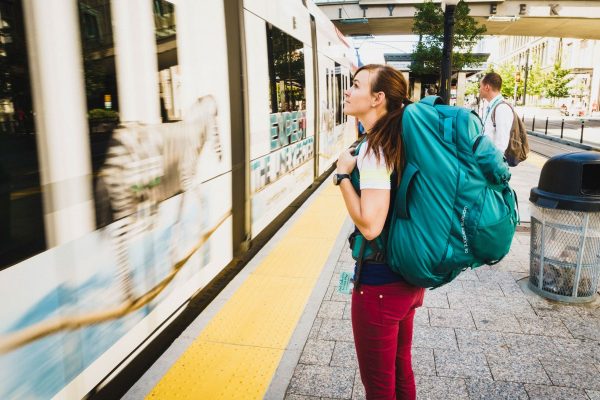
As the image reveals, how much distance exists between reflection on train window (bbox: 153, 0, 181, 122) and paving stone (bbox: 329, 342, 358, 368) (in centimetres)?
197

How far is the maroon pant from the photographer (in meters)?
2.05

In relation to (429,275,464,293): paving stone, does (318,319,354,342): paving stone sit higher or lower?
higher

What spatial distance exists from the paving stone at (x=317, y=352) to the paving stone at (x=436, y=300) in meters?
1.15

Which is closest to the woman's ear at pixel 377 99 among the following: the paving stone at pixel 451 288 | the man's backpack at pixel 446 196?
the man's backpack at pixel 446 196

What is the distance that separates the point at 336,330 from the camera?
3836 mm

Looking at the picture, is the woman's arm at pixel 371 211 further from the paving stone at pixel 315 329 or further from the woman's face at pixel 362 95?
the paving stone at pixel 315 329

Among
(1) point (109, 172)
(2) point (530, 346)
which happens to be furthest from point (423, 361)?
(1) point (109, 172)

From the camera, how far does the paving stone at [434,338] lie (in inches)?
142

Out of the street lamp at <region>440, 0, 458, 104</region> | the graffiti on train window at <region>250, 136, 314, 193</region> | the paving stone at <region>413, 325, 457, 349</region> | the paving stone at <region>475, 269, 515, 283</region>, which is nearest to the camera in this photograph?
the paving stone at <region>413, 325, 457, 349</region>

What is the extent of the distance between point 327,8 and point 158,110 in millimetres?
30290

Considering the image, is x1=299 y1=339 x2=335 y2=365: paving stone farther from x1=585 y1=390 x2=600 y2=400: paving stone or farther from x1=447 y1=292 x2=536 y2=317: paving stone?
x1=585 y1=390 x2=600 y2=400: paving stone

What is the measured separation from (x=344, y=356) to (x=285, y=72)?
4.17 metres

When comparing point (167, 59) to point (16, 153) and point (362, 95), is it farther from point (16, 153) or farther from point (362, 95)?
point (362, 95)

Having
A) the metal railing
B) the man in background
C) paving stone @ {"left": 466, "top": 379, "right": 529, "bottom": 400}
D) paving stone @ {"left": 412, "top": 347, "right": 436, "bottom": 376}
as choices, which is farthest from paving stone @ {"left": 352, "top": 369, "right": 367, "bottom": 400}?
the metal railing
